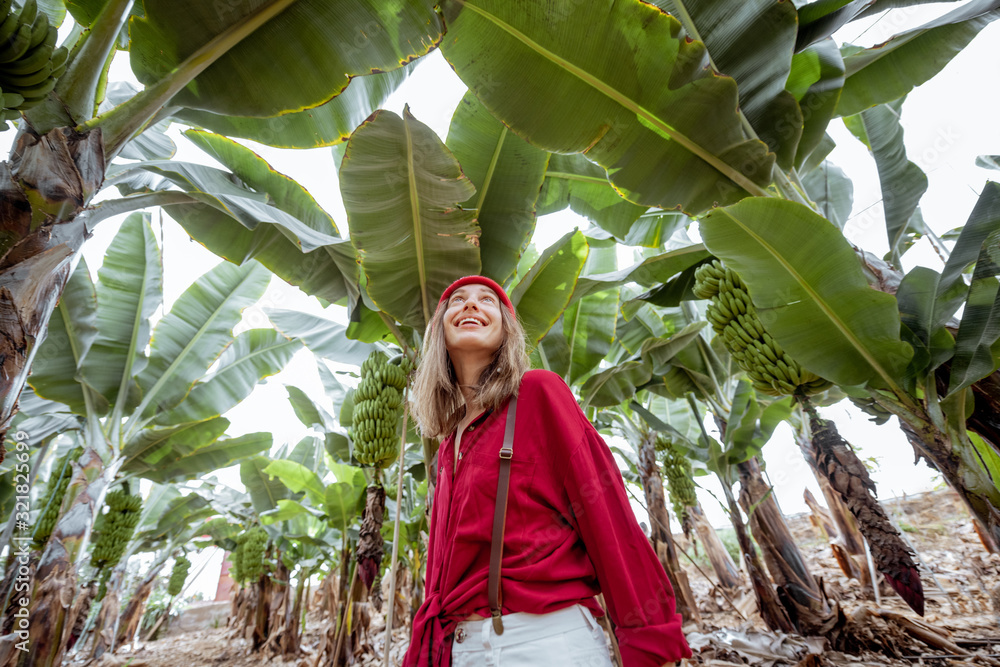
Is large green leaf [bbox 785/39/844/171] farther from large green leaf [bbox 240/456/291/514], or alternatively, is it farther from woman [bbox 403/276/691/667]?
large green leaf [bbox 240/456/291/514]

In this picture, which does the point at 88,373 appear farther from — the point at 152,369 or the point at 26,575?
the point at 26,575

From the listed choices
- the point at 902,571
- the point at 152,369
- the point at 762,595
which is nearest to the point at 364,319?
the point at 152,369

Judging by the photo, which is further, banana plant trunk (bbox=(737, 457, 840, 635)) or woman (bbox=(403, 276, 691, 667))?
banana plant trunk (bbox=(737, 457, 840, 635))

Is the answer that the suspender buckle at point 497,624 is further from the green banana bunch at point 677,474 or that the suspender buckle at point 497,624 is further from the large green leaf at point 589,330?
the green banana bunch at point 677,474

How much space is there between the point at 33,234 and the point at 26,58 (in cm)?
49

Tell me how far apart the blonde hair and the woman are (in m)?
0.01

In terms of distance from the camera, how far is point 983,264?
160cm

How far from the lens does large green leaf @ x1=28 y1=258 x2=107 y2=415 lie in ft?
9.83

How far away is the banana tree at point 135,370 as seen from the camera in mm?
2936

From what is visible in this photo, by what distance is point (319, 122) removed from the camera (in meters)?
2.27

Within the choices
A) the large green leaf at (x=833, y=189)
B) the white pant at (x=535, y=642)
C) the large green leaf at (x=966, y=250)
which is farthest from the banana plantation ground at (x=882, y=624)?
the large green leaf at (x=833, y=189)

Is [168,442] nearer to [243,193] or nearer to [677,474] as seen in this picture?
[243,193]

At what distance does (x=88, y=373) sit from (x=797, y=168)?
506 cm

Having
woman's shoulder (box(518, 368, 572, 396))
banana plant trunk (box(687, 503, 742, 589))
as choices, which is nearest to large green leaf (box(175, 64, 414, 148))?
woman's shoulder (box(518, 368, 572, 396))
